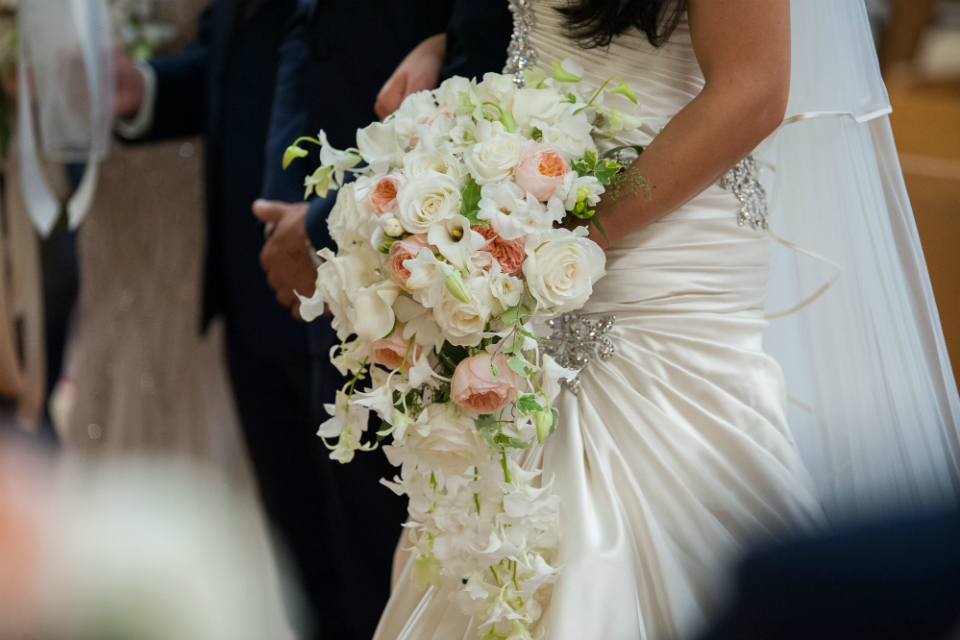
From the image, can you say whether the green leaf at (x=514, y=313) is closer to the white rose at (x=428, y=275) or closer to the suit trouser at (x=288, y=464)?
the white rose at (x=428, y=275)

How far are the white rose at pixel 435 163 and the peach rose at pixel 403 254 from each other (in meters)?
0.08

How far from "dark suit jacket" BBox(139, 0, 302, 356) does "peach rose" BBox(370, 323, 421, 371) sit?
112 cm

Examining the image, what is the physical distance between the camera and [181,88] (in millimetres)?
2299

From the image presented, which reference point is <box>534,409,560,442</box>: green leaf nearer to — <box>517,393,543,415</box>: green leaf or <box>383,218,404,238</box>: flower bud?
<box>517,393,543,415</box>: green leaf

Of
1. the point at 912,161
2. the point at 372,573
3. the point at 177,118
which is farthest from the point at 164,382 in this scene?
the point at 912,161

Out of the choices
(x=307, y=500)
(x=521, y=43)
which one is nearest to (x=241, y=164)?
(x=307, y=500)

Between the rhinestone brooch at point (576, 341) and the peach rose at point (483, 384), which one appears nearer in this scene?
the peach rose at point (483, 384)

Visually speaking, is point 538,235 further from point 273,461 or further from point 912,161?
point 273,461

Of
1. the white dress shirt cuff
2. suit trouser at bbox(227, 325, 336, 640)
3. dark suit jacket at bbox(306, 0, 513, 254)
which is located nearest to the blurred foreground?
suit trouser at bbox(227, 325, 336, 640)

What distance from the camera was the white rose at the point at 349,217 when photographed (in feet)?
2.77

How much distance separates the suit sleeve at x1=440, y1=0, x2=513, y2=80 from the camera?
1213 millimetres

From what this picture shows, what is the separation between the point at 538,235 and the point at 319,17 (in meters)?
0.96

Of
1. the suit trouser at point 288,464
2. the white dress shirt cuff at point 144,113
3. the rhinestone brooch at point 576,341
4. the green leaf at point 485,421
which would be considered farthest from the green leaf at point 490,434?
the white dress shirt cuff at point 144,113

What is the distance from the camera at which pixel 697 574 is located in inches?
36.4
